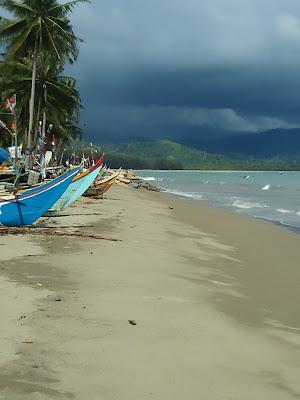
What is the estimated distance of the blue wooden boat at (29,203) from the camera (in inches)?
494

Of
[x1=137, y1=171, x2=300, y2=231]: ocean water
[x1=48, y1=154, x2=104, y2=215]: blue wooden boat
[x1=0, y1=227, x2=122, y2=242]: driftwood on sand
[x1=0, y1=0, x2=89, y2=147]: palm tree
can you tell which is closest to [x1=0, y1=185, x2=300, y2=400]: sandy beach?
[x1=0, y1=227, x2=122, y2=242]: driftwood on sand

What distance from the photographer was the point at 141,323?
5.47 m

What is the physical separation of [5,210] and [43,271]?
5.40 metres

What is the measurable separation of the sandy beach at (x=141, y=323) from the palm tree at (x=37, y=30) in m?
21.7

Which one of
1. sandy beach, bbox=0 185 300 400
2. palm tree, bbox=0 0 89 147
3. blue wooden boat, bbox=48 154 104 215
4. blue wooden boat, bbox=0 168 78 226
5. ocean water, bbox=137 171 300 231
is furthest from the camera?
palm tree, bbox=0 0 89 147

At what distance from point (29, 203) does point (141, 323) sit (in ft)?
26.6

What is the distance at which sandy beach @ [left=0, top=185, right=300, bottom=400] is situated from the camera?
3.89 m

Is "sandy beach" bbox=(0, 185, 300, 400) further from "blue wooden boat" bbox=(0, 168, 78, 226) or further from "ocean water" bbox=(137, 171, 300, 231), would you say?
"ocean water" bbox=(137, 171, 300, 231)

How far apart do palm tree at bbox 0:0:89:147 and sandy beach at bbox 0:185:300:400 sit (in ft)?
71.3

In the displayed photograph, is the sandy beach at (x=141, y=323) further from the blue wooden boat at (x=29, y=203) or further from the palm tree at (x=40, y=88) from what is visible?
the palm tree at (x=40, y=88)

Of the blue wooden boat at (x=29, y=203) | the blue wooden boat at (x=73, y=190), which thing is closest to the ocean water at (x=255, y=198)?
the blue wooden boat at (x=73, y=190)

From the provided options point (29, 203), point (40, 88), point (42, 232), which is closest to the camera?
point (42, 232)

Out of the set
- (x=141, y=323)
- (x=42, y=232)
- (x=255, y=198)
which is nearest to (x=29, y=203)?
(x=42, y=232)

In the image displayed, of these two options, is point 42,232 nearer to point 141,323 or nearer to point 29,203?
point 29,203
